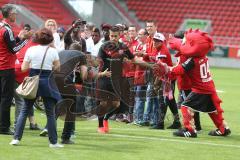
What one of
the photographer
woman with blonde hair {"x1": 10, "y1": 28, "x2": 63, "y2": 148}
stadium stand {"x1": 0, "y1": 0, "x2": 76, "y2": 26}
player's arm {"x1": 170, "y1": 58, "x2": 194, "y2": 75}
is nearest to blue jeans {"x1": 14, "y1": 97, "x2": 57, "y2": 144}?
woman with blonde hair {"x1": 10, "y1": 28, "x2": 63, "y2": 148}

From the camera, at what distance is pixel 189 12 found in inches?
1550

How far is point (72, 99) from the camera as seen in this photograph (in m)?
9.24

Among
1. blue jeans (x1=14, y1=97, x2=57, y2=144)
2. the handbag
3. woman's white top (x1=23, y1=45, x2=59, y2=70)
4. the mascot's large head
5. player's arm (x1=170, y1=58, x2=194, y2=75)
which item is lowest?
blue jeans (x1=14, y1=97, x2=57, y2=144)

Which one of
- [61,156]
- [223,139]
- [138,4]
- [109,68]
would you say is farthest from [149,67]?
[138,4]

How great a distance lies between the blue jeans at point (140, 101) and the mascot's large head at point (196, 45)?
7.24 ft

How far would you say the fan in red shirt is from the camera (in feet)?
34.0

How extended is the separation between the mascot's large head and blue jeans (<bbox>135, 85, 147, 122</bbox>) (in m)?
2.21

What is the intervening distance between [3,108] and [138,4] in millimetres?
31038

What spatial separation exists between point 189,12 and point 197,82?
95.7ft

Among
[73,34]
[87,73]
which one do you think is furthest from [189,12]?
[87,73]

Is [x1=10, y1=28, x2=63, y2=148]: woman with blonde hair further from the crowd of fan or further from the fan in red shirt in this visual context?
the fan in red shirt

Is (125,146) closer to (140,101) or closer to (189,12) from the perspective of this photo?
(140,101)

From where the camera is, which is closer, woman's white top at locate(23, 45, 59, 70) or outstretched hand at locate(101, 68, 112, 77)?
woman's white top at locate(23, 45, 59, 70)

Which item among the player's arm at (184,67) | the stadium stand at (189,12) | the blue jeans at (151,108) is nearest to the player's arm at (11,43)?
the player's arm at (184,67)
